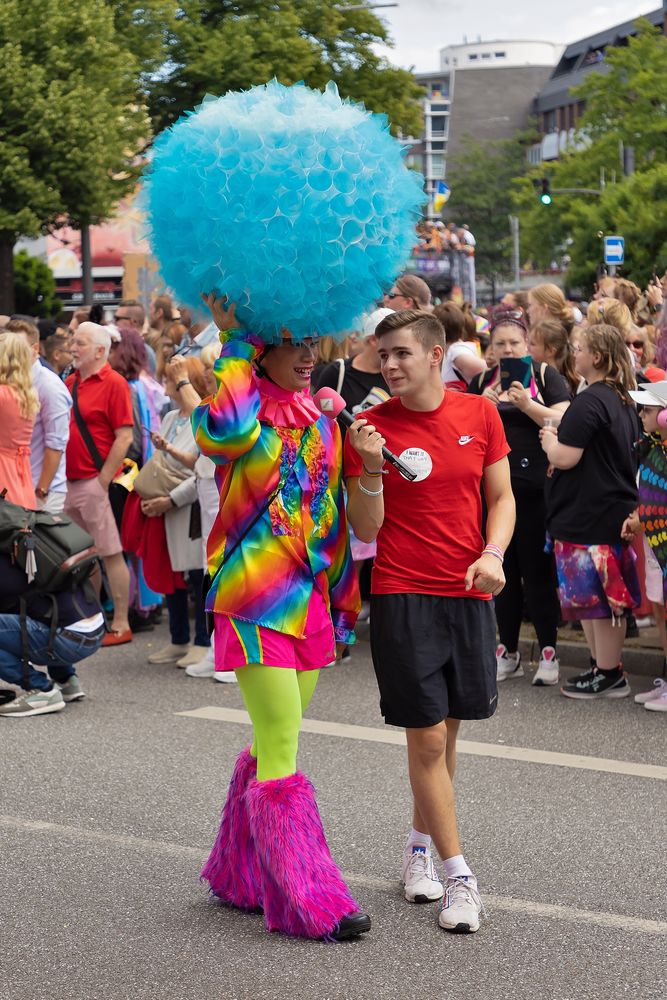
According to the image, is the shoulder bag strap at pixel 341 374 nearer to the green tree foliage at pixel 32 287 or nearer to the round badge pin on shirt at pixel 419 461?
the round badge pin on shirt at pixel 419 461

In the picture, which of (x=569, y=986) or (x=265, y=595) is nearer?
(x=569, y=986)

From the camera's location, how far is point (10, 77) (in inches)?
1091

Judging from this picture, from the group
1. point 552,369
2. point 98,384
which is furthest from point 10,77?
point 552,369

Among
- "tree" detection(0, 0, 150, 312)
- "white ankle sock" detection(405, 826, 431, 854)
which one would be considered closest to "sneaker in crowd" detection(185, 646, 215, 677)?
"white ankle sock" detection(405, 826, 431, 854)

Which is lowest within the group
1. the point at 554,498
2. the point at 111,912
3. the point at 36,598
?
the point at 111,912

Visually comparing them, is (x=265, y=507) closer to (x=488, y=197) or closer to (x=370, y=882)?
(x=370, y=882)

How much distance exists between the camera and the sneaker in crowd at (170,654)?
8938 mm

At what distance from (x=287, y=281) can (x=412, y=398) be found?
605mm

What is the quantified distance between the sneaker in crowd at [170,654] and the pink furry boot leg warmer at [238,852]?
436cm

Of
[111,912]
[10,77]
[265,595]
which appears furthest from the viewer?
[10,77]

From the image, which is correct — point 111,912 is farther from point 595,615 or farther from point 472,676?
point 595,615

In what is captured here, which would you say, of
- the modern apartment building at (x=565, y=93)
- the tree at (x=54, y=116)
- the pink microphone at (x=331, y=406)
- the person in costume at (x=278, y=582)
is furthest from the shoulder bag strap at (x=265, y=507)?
the modern apartment building at (x=565, y=93)

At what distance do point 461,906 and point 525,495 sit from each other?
394 centimetres

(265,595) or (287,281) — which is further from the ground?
(287,281)
